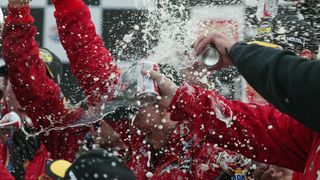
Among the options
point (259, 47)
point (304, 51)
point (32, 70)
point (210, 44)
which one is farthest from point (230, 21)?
point (259, 47)

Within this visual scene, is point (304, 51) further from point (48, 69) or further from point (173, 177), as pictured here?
point (48, 69)

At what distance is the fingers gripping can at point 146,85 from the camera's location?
1.59 metres

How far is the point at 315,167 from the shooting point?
4.35 ft

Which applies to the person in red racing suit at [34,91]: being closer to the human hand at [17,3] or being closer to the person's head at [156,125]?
the human hand at [17,3]

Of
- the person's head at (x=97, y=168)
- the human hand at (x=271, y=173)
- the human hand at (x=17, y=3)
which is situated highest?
the human hand at (x=17, y=3)

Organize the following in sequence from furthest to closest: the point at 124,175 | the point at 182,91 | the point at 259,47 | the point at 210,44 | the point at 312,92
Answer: the point at 182,91
the point at 210,44
the point at 124,175
the point at 259,47
the point at 312,92

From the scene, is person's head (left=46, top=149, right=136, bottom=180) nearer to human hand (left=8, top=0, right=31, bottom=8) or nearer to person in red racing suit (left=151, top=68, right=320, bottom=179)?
person in red racing suit (left=151, top=68, right=320, bottom=179)

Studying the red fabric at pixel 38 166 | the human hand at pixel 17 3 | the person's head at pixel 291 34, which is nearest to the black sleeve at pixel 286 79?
the person's head at pixel 291 34

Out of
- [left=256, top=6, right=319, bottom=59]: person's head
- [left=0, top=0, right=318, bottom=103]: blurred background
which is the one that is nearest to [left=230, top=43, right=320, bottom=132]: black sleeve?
[left=256, top=6, right=319, bottom=59]: person's head

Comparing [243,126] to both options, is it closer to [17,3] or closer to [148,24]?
[17,3]

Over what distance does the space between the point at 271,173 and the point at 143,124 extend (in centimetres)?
49

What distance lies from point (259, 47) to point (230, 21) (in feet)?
6.89

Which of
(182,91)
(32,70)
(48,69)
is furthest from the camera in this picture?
(48,69)

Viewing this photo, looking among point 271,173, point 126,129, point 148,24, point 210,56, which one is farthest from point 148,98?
point 148,24
